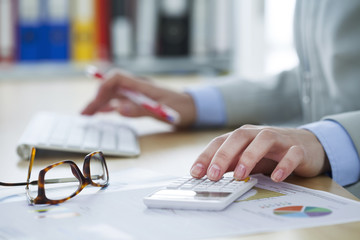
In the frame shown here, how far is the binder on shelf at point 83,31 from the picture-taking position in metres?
2.20

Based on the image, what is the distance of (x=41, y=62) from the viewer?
2.21 metres

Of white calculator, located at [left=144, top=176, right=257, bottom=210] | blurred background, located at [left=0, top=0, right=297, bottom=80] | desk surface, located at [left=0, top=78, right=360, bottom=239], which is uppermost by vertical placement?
blurred background, located at [left=0, top=0, right=297, bottom=80]

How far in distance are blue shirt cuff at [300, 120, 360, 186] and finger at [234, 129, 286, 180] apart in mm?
82

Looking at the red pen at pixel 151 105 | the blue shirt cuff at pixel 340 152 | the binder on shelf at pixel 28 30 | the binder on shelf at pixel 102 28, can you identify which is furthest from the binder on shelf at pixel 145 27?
the blue shirt cuff at pixel 340 152

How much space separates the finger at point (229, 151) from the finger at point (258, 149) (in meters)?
0.01

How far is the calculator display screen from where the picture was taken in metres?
0.53

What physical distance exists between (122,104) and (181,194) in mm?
612

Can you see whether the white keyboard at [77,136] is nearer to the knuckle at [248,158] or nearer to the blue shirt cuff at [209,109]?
the blue shirt cuff at [209,109]

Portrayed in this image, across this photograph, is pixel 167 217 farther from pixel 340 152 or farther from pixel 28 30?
pixel 28 30

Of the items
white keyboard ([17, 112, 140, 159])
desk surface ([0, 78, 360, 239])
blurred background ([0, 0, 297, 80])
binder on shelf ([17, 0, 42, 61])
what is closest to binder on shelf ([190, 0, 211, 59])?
blurred background ([0, 0, 297, 80])

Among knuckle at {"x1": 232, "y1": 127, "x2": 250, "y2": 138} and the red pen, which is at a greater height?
knuckle at {"x1": 232, "y1": 127, "x2": 250, "y2": 138}

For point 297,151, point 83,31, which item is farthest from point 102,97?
point 83,31

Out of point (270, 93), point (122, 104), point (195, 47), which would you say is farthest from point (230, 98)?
point (195, 47)

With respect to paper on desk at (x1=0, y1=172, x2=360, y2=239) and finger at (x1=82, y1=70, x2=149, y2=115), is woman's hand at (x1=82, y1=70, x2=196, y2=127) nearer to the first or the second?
finger at (x1=82, y1=70, x2=149, y2=115)
